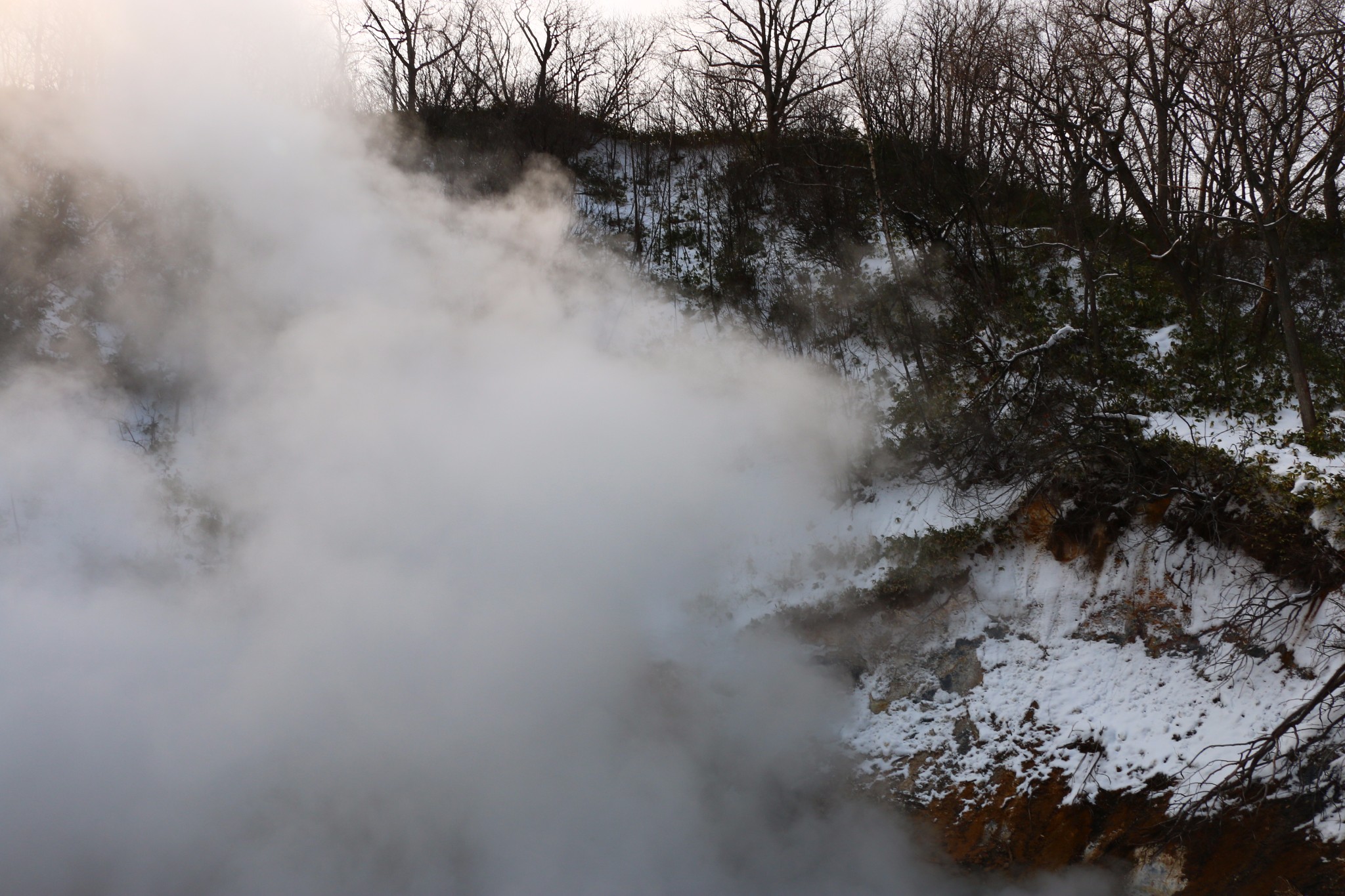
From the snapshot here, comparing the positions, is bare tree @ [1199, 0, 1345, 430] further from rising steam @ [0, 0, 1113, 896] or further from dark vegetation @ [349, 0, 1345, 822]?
rising steam @ [0, 0, 1113, 896]

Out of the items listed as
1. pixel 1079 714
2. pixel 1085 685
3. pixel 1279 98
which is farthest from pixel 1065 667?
pixel 1279 98

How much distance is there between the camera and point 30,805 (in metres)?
4.96

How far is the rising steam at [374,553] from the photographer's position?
526cm

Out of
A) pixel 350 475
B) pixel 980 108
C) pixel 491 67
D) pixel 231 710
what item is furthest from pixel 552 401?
pixel 491 67

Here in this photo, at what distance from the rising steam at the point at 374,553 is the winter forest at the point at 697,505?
0.13 feet

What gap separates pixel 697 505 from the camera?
715 cm

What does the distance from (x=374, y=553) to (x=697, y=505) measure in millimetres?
3045

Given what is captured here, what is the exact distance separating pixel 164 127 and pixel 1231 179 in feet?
38.0

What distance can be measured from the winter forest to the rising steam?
0.13ft

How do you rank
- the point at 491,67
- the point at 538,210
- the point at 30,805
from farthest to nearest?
the point at 491,67 → the point at 538,210 → the point at 30,805

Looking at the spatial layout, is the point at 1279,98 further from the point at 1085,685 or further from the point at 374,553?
the point at 374,553

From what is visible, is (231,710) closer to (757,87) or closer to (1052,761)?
(1052,761)

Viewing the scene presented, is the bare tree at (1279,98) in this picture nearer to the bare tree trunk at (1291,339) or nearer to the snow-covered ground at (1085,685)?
the bare tree trunk at (1291,339)

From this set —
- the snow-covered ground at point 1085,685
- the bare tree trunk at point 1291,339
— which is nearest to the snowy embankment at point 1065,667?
the snow-covered ground at point 1085,685
